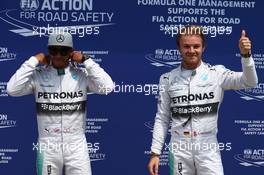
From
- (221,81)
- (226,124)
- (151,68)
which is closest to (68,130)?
(221,81)

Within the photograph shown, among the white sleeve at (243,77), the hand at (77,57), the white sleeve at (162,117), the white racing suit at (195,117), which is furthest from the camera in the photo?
the hand at (77,57)

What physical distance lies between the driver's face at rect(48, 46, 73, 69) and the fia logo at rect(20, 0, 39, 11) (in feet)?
3.56

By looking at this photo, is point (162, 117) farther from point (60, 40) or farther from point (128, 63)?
point (128, 63)

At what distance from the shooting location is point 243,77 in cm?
244

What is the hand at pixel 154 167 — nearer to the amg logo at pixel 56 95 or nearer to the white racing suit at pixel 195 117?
the white racing suit at pixel 195 117

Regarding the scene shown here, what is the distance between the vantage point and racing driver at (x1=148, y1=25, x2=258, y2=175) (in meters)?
2.54

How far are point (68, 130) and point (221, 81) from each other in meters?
1.06

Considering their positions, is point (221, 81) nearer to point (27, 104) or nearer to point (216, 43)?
point (216, 43)

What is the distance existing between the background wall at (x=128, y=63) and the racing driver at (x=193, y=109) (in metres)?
1.14

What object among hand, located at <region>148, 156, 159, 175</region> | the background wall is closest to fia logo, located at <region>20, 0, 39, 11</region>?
the background wall

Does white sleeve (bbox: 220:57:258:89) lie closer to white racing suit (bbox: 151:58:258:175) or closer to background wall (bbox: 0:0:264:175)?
white racing suit (bbox: 151:58:258:175)

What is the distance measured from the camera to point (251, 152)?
12.6 ft

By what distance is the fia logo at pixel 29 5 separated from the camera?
368 cm

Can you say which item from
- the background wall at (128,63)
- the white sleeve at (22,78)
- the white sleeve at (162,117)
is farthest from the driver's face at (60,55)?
the background wall at (128,63)
